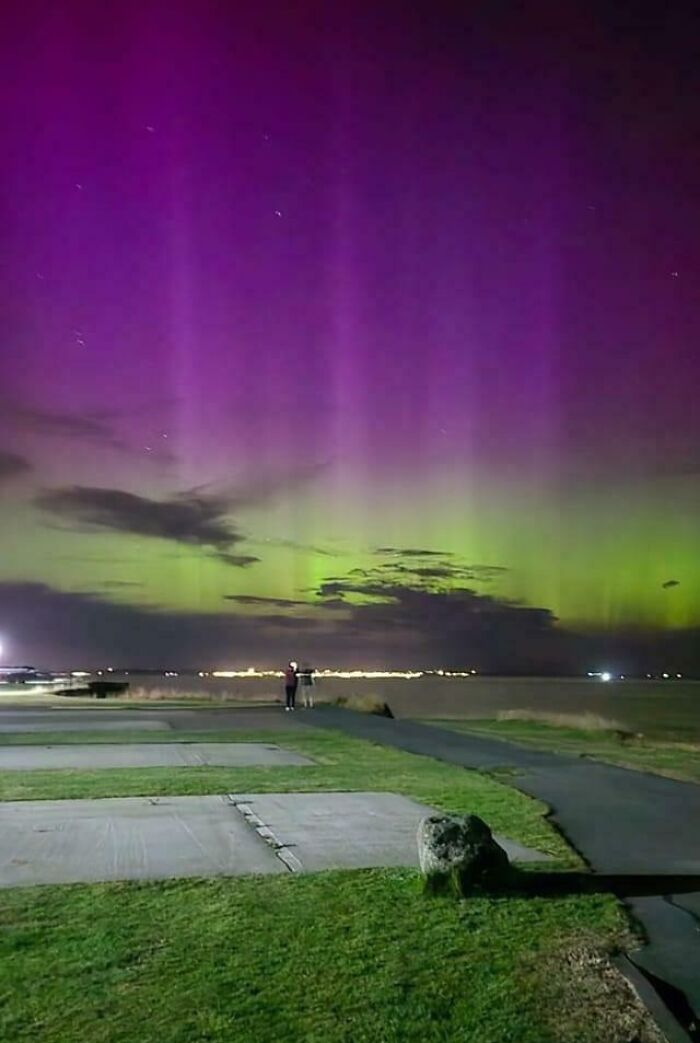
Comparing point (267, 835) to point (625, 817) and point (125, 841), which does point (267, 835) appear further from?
point (625, 817)

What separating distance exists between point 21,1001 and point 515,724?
2448 centimetres

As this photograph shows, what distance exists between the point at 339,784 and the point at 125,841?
4793 millimetres

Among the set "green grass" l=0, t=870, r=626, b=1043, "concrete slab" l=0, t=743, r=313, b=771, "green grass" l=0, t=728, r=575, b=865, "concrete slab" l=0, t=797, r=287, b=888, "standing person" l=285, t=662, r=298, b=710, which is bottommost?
"green grass" l=0, t=870, r=626, b=1043

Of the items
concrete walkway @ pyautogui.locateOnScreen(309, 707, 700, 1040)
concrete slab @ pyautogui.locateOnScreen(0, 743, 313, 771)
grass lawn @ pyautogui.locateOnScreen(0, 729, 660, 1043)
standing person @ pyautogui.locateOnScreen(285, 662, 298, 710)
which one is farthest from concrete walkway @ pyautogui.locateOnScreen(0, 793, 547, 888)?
standing person @ pyautogui.locateOnScreen(285, 662, 298, 710)

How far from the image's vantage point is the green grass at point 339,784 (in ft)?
35.9

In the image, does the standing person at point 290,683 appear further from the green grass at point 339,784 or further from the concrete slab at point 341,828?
the concrete slab at point 341,828

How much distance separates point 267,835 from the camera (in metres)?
9.58

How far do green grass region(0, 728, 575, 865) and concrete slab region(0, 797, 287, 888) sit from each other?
3.36ft

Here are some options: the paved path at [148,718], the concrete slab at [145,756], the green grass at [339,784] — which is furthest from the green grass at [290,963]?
the paved path at [148,718]

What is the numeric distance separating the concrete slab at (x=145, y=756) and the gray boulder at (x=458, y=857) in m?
8.91

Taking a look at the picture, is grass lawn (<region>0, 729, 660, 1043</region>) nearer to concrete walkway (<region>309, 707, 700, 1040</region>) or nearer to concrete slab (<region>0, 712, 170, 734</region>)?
concrete walkway (<region>309, 707, 700, 1040</region>)

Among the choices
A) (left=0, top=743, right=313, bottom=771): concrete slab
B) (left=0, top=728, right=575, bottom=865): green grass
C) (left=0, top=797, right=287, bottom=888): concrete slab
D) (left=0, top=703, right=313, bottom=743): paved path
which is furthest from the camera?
(left=0, top=703, right=313, bottom=743): paved path

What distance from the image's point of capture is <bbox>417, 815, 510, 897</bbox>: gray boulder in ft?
23.6

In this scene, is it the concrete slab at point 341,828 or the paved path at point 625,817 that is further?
the concrete slab at point 341,828
